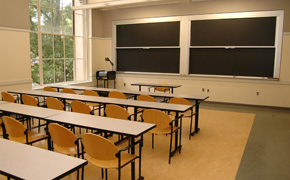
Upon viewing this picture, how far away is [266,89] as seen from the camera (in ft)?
22.8

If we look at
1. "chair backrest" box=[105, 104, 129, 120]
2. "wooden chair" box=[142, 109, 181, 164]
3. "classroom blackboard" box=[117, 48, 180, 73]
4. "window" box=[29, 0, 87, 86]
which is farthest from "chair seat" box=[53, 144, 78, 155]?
"classroom blackboard" box=[117, 48, 180, 73]

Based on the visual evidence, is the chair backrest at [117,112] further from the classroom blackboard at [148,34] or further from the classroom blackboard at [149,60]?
the classroom blackboard at [148,34]

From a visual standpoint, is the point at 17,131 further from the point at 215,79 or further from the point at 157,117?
the point at 215,79

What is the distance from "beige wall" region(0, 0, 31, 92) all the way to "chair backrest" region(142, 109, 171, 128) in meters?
4.15

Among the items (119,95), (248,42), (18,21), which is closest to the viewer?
(119,95)

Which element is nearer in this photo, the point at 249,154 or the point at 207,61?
the point at 249,154

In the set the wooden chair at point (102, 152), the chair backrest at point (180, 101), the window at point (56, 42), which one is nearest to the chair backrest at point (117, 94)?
the chair backrest at point (180, 101)

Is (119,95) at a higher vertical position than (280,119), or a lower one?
higher

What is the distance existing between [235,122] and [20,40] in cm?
565

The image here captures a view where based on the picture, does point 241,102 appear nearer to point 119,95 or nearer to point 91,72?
point 119,95

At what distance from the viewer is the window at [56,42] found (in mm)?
6891

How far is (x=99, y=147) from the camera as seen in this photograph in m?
2.32

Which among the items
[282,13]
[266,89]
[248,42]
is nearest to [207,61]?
[248,42]

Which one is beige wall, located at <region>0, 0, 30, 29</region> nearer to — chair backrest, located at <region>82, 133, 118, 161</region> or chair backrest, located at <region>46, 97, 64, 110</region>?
chair backrest, located at <region>46, 97, 64, 110</region>
